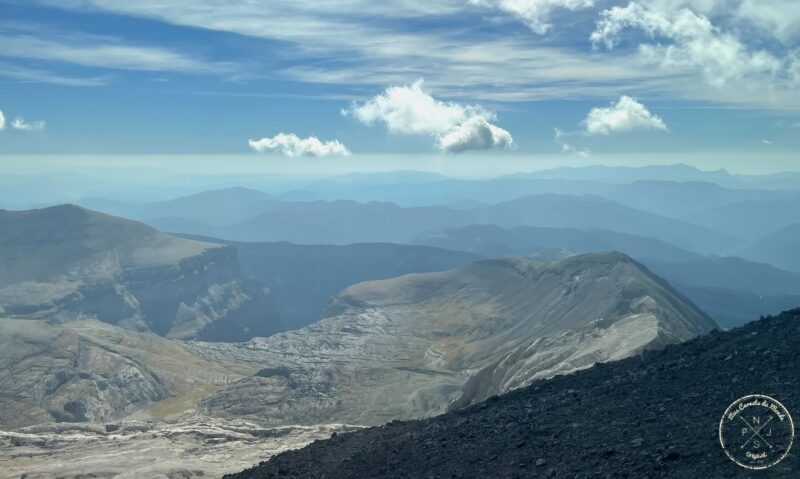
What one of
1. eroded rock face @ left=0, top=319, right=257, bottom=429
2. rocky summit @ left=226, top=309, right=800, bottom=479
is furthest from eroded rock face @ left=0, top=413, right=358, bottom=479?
eroded rock face @ left=0, top=319, right=257, bottom=429

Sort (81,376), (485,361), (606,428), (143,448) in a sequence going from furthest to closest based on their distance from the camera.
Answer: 1. (485,361)
2. (81,376)
3. (143,448)
4. (606,428)

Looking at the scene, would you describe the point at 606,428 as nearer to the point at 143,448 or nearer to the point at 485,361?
the point at 143,448

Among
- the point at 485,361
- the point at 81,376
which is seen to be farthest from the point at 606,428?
the point at 81,376

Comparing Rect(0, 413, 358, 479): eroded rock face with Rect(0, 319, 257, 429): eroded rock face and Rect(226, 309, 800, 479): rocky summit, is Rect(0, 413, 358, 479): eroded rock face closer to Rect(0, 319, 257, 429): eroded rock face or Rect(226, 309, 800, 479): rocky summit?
Rect(226, 309, 800, 479): rocky summit

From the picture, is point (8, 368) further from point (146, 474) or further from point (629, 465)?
point (629, 465)

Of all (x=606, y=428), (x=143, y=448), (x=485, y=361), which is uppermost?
(x=606, y=428)

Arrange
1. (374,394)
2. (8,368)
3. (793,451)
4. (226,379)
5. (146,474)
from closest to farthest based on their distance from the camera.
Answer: (793,451) < (146,474) < (374,394) < (8,368) < (226,379)

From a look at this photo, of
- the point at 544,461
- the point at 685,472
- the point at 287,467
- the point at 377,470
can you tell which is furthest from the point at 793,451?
the point at 287,467

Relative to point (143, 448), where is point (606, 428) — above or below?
above
